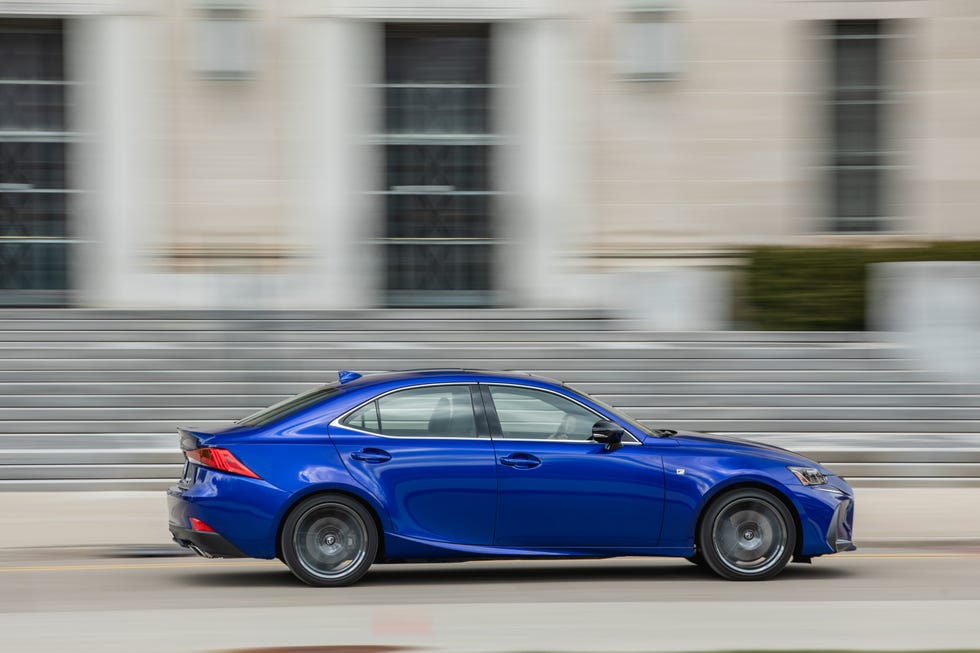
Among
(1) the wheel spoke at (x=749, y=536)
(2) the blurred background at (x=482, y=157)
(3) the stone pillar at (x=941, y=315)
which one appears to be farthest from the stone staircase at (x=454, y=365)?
(1) the wheel spoke at (x=749, y=536)

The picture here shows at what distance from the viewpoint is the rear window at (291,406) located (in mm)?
8305

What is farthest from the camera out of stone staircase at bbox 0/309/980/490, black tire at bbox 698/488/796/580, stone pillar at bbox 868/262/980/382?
stone pillar at bbox 868/262/980/382

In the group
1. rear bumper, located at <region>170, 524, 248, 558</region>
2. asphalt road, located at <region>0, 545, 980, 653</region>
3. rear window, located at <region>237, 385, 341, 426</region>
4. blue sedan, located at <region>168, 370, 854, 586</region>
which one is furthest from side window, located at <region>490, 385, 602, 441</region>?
rear bumper, located at <region>170, 524, 248, 558</region>

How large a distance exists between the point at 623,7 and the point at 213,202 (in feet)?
20.3

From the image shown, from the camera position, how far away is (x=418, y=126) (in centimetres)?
2042

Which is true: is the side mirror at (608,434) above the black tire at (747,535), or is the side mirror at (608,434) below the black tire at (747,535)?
above

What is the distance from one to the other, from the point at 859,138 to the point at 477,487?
1424 centimetres

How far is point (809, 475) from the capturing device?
8.45 metres

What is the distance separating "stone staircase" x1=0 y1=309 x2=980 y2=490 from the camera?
43.9 feet

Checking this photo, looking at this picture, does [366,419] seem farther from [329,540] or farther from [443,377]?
[329,540]

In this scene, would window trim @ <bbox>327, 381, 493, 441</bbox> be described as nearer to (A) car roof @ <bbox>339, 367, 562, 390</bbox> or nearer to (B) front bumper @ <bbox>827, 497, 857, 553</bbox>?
(A) car roof @ <bbox>339, 367, 562, 390</bbox>

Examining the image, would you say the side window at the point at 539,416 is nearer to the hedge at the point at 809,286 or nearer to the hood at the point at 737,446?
the hood at the point at 737,446

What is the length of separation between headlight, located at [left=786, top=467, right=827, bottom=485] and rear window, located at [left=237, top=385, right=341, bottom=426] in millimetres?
2710

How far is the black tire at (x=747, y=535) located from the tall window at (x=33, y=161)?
45.4ft
